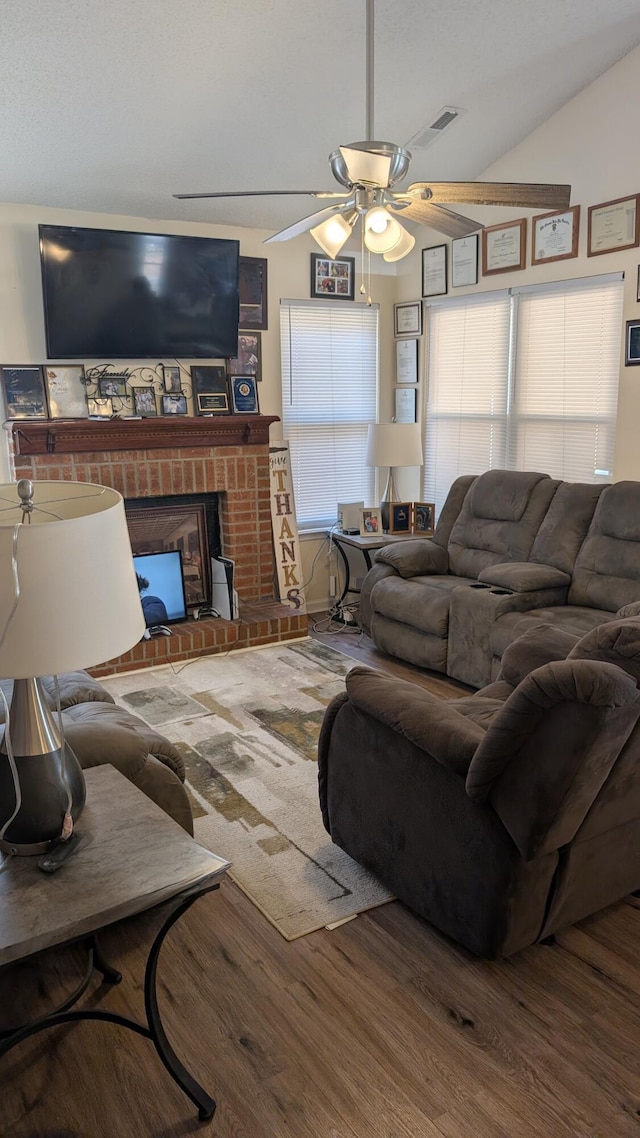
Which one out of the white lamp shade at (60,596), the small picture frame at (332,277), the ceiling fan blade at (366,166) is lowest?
the white lamp shade at (60,596)

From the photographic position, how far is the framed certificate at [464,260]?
16.9 feet

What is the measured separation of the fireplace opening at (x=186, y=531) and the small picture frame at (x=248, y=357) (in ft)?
2.71

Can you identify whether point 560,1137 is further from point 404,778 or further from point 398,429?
point 398,429

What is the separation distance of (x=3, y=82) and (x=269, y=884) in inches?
129

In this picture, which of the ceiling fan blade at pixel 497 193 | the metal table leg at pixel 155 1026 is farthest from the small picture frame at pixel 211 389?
the metal table leg at pixel 155 1026

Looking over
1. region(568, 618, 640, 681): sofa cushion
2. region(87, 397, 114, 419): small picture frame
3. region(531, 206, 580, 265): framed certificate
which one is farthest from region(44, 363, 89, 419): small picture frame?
region(568, 618, 640, 681): sofa cushion

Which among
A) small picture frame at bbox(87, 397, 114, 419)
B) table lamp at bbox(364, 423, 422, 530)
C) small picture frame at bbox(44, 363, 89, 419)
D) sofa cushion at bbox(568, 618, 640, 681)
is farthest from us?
table lamp at bbox(364, 423, 422, 530)

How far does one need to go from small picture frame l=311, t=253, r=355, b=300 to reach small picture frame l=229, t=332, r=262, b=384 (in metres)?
0.58

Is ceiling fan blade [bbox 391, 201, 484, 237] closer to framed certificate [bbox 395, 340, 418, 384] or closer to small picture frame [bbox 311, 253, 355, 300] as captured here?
small picture frame [bbox 311, 253, 355, 300]

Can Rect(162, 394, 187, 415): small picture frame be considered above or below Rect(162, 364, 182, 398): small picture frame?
below

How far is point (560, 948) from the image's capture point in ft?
7.37

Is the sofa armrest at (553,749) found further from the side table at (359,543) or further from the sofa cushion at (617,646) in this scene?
the side table at (359,543)

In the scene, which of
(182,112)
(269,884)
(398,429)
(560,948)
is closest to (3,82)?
(182,112)

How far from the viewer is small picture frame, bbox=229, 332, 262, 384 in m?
5.13
